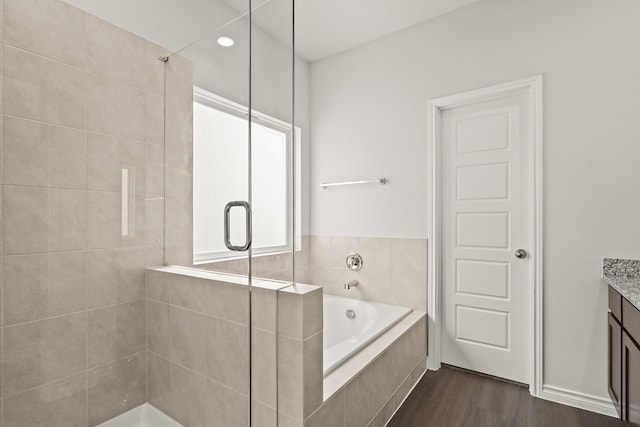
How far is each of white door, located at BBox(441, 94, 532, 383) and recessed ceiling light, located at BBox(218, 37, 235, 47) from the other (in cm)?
175

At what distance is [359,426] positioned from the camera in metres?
1.53

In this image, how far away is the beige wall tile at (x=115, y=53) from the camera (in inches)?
55.6

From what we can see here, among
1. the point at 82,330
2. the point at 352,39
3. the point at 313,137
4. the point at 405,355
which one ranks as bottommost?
the point at 405,355

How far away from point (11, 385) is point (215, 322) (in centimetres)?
76

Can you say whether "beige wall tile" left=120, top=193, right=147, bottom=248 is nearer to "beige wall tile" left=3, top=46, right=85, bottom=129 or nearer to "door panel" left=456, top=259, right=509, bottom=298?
"beige wall tile" left=3, top=46, right=85, bottom=129

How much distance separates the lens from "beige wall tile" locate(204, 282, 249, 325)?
1.29 metres

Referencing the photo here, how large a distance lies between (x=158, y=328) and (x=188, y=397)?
0.35m

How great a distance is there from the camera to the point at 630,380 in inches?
57.7

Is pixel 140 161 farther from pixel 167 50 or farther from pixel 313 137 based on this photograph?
pixel 313 137

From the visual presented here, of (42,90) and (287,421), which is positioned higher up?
(42,90)

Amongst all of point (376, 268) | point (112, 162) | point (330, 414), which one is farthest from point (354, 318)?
point (112, 162)

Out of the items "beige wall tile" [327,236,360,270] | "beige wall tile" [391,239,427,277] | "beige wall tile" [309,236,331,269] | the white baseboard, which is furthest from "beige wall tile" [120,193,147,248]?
the white baseboard

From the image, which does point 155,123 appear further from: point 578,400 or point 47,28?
point 578,400

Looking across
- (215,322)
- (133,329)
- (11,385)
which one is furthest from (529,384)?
(11,385)
